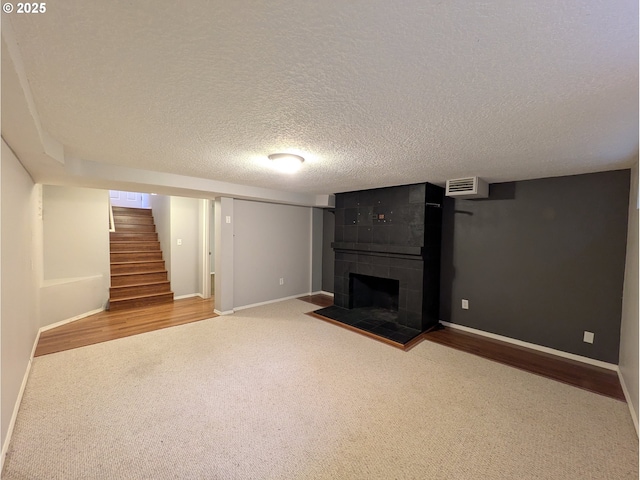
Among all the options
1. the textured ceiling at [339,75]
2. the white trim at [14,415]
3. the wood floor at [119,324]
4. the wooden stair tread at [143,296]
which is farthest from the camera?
the wooden stair tread at [143,296]

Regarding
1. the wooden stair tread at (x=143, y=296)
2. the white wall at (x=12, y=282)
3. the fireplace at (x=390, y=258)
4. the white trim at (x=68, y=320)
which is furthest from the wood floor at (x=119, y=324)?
the fireplace at (x=390, y=258)

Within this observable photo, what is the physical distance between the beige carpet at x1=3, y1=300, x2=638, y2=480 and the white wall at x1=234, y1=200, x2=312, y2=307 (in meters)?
1.79

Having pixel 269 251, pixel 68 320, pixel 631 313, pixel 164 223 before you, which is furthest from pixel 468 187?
pixel 68 320

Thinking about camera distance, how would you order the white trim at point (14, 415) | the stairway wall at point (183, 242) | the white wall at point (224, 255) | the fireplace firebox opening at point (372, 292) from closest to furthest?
the white trim at point (14, 415), the white wall at point (224, 255), the fireplace firebox opening at point (372, 292), the stairway wall at point (183, 242)

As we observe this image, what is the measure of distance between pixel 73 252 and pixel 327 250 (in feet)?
14.5

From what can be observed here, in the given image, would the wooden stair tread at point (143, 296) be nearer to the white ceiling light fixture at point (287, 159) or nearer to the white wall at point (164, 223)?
the white wall at point (164, 223)

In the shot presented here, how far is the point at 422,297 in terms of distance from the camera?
367cm

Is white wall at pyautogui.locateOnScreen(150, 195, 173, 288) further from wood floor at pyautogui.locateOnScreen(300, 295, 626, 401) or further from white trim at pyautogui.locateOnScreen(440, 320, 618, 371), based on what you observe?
white trim at pyautogui.locateOnScreen(440, 320, 618, 371)

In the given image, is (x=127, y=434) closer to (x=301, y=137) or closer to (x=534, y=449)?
(x=301, y=137)

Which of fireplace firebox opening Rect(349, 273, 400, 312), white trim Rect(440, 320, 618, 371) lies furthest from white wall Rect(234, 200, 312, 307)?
white trim Rect(440, 320, 618, 371)

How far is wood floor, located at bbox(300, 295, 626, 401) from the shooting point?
2475mm

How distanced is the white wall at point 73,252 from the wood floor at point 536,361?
428 cm

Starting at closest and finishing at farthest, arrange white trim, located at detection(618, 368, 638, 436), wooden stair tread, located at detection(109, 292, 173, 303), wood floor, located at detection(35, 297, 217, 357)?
white trim, located at detection(618, 368, 638, 436) < wood floor, located at detection(35, 297, 217, 357) < wooden stair tread, located at detection(109, 292, 173, 303)

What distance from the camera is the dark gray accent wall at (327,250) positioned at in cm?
576
